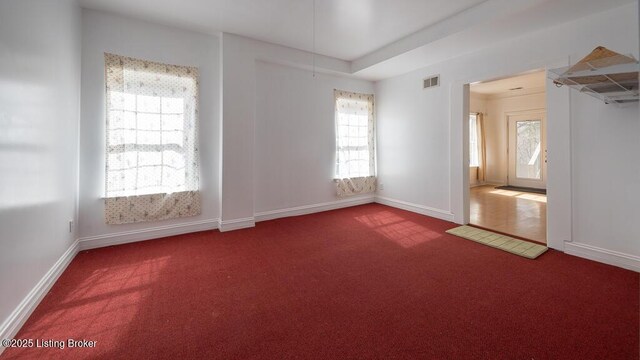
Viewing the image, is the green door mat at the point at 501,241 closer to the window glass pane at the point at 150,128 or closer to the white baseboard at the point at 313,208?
the white baseboard at the point at 313,208

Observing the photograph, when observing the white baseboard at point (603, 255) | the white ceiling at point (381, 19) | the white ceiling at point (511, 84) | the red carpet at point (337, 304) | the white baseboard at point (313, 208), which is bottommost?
the red carpet at point (337, 304)

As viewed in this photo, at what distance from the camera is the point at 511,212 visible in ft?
16.0

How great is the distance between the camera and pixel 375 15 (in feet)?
11.0

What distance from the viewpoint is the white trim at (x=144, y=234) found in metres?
3.28

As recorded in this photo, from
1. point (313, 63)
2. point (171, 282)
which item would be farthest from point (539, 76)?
point (171, 282)

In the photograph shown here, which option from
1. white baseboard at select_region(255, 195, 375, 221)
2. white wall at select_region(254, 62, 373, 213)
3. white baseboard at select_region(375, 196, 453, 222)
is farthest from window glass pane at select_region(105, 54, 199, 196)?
white baseboard at select_region(375, 196, 453, 222)

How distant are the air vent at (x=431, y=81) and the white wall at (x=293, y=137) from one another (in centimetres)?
144

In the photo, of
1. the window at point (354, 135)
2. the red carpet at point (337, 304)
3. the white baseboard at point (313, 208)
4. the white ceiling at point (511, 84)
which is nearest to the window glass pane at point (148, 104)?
the red carpet at point (337, 304)

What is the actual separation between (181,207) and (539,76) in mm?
7744

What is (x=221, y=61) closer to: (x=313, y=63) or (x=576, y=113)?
(x=313, y=63)

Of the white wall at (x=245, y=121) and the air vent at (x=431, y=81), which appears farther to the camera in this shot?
the air vent at (x=431, y=81)

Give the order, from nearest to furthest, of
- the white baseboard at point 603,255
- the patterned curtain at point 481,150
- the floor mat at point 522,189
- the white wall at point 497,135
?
the white baseboard at point 603,255 → the floor mat at point 522,189 → the white wall at point 497,135 → the patterned curtain at point 481,150

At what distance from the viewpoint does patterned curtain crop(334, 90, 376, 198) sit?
5.32 m

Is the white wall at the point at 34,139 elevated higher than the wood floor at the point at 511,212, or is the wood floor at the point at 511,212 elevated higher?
the white wall at the point at 34,139
